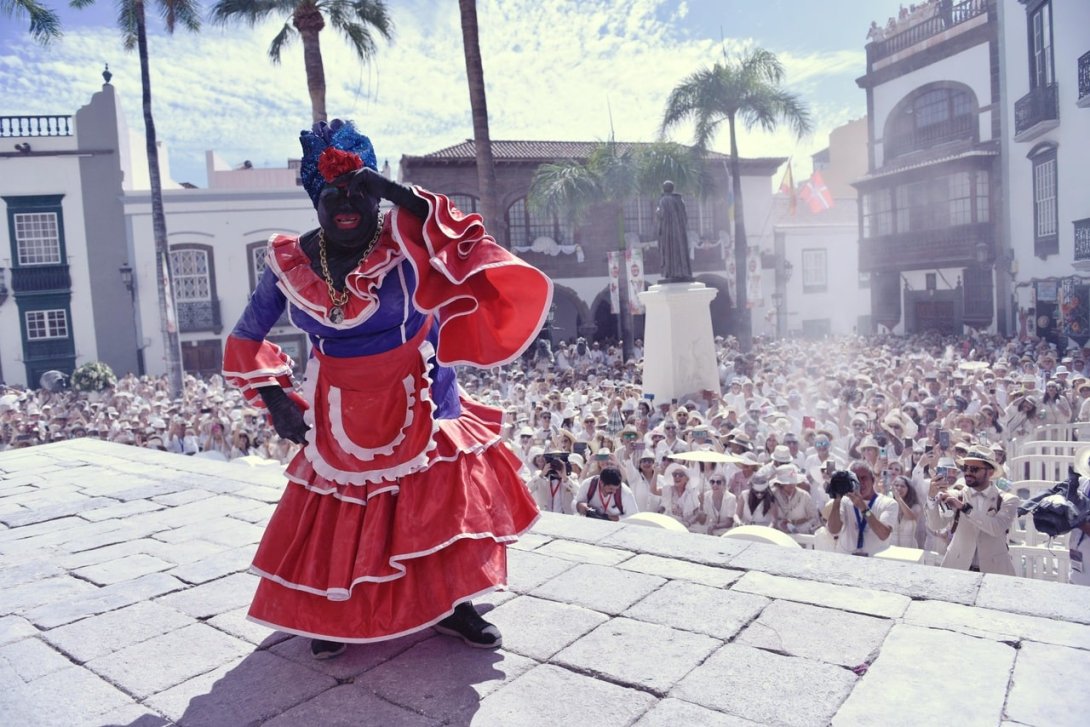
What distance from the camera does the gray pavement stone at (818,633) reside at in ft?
7.96

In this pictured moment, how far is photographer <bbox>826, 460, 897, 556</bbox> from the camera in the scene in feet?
17.2

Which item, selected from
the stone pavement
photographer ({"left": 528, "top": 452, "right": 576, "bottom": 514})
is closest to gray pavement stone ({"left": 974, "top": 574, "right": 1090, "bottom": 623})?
the stone pavement

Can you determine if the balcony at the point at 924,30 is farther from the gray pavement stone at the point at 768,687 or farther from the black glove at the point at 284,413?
the black glove at the point at 284,413

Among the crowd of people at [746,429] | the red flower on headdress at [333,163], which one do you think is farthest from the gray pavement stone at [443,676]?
the crowd of people at [746,429]

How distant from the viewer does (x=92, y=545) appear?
4.21 m

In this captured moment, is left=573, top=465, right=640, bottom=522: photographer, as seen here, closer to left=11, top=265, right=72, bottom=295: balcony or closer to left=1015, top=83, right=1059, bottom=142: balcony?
left=1015, top=83, right=1059, bottom=142: balcony

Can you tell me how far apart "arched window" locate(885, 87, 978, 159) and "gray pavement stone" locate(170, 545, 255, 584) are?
2463 centimetres

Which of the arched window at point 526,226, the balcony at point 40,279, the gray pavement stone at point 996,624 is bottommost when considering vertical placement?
the gray pavement stone at point 996,624

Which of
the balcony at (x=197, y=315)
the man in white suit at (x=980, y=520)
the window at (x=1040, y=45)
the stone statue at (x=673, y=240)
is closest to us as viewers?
the man in white suit at (x=980, y=520)

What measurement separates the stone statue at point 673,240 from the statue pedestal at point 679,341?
169 millimetres

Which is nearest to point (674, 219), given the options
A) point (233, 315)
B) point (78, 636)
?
point (78, 636)

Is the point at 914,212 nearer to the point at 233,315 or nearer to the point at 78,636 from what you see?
the point at 233,315

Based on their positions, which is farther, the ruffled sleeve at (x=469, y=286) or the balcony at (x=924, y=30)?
the balcony at (x=924, y=30)

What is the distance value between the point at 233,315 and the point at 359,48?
11208 mm
